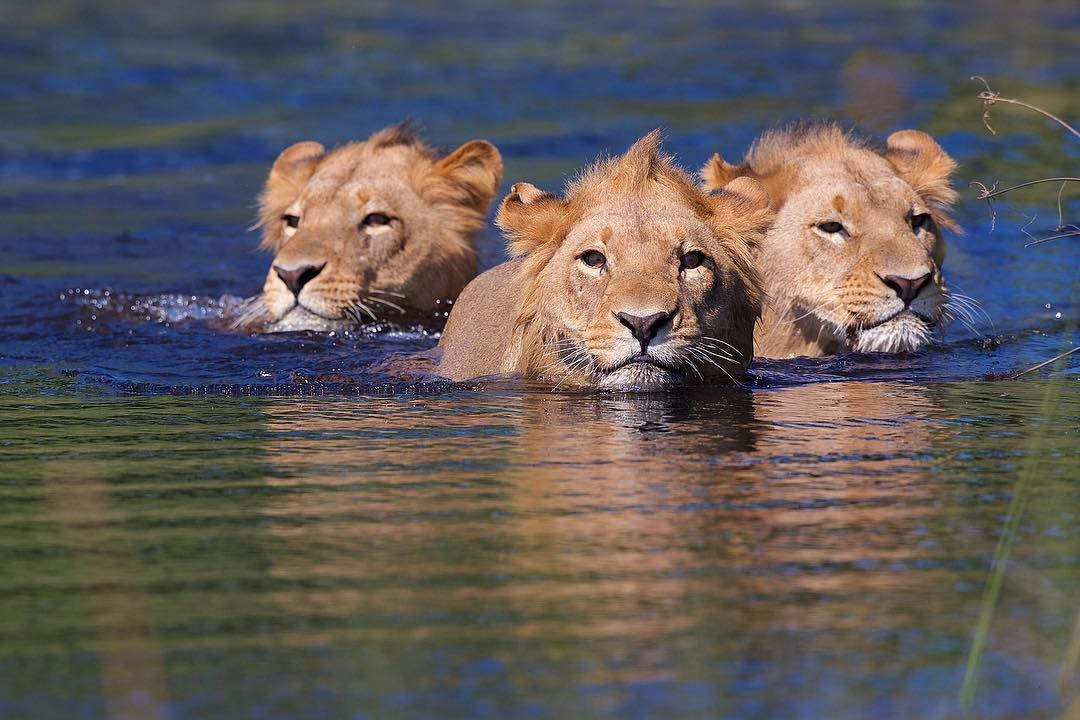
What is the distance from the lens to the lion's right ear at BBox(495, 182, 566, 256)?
7555 millimetres

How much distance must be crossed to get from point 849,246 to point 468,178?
274 cm

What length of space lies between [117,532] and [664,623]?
5.73 ft

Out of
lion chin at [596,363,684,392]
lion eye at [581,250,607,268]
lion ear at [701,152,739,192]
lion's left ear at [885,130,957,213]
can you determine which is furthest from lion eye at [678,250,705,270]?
lion's left ear at [885,130,957,213]

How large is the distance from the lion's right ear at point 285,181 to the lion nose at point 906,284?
3.76 metres

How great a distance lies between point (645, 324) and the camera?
6719mm

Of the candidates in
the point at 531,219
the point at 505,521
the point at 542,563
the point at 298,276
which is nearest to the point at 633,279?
the point at 531,219

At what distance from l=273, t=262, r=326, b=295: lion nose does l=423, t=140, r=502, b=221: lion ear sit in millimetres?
1072

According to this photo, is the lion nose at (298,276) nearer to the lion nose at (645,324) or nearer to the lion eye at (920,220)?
the lion eye at (920,220)

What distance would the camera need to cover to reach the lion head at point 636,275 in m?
6.84

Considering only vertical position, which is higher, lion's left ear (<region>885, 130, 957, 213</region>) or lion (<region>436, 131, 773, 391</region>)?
lion's left ear (<region>885, 130, 957, 213</region>)

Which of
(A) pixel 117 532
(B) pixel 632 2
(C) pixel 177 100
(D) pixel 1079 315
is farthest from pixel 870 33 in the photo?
(A) pixel 117 532

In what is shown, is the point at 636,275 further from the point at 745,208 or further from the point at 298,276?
the point at 298,276

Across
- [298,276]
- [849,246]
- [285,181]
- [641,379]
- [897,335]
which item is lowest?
[641,379]

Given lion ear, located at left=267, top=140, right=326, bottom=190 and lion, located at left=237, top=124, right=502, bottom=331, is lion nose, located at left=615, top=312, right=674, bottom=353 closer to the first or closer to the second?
lion, located at left=237, top=124, right=502, bottom=331
